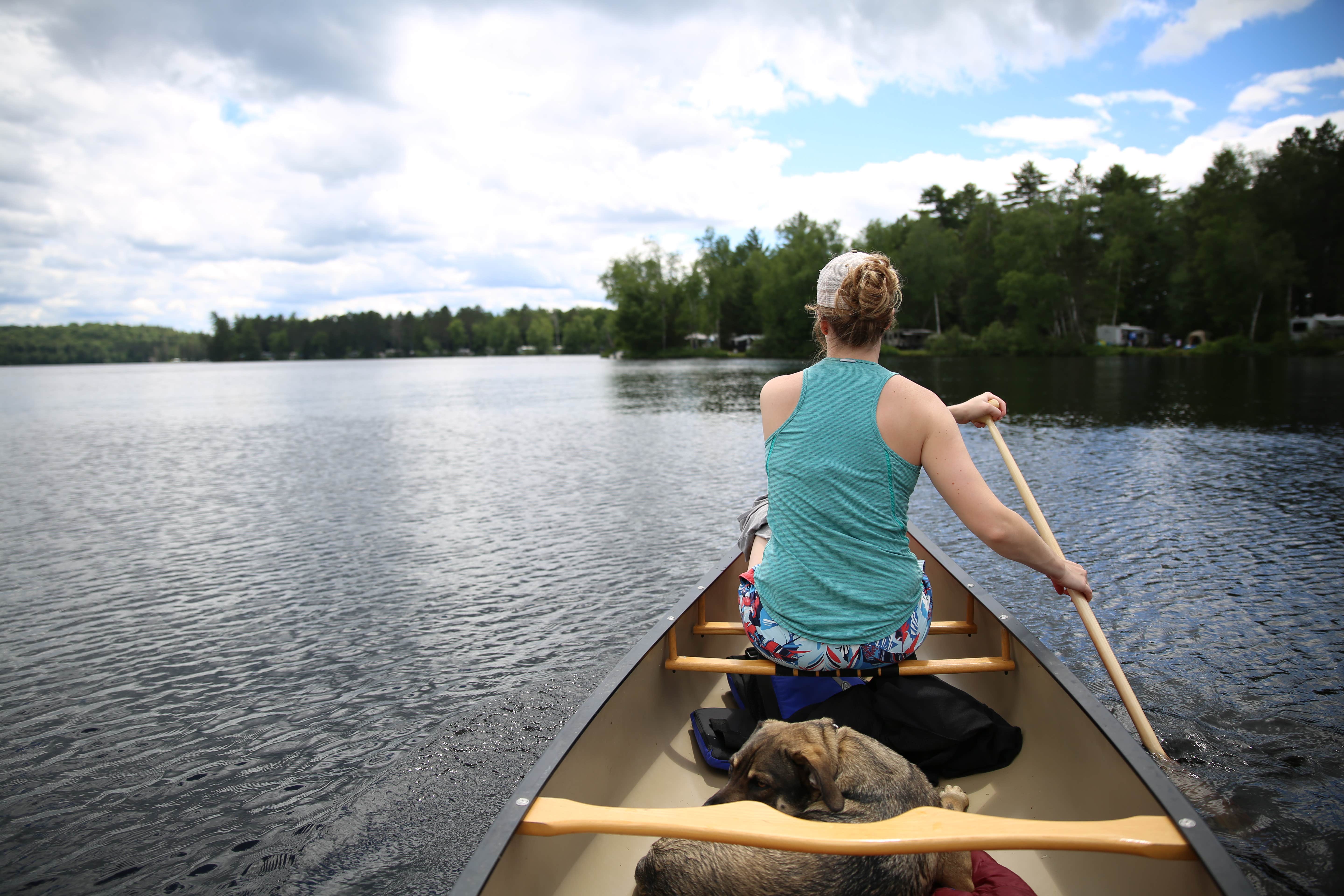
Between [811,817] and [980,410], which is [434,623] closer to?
[980,410]

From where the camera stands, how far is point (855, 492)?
7.97 feet

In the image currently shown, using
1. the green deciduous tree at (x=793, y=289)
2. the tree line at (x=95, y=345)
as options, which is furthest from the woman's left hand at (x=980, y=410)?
the tree line at (x=95, y=345)

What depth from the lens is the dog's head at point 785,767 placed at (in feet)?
6.71

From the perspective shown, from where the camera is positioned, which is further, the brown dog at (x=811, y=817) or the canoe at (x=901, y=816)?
the brown dog at (x=811, y=817)

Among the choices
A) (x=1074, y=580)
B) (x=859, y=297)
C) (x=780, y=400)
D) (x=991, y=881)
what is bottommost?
(x=991, y=881)

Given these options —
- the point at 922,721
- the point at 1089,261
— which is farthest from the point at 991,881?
the point at 1089,261

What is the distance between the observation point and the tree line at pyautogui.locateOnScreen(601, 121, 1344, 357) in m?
50.5

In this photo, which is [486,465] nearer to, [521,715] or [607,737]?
[521,715]

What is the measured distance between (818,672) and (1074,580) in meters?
0.99

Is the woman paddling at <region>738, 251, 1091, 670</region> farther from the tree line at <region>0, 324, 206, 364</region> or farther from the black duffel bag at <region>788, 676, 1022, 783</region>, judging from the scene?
the tree line at <region>0, 324, 206, 364</region>

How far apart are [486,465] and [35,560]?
730cm

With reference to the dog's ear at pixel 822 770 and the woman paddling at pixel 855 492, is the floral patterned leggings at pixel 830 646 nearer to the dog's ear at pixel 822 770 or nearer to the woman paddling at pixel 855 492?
the woman paddling at pixel 855 492

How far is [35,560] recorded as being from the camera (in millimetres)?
8812

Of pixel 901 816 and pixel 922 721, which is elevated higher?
pixel 901 816
